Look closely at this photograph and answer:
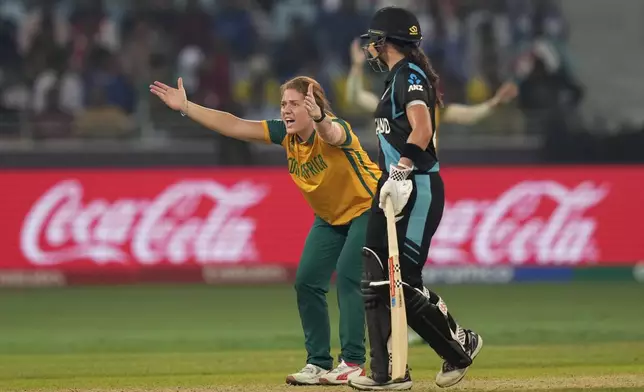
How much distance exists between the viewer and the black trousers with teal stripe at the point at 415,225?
7.23 metres

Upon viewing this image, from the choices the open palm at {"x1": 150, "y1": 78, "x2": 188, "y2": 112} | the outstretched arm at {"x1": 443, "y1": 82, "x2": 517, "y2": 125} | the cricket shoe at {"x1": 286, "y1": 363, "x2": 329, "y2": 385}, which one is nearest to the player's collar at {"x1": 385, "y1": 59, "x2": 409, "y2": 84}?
the open palm at {"x1": 150, "y1": 78, "x2": 188, "y2": 112}

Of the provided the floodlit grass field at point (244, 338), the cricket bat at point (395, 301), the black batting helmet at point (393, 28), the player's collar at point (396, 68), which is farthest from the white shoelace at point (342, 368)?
the black batting helmet at point (393, 28)

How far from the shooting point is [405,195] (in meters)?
7.06

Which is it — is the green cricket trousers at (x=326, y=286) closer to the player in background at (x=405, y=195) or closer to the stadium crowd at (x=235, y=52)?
the player in background at (x=405, y=195)

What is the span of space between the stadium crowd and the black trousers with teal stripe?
38.9 ft

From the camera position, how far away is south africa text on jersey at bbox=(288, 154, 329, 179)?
26.4ft

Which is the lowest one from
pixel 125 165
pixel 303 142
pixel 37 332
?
pixel 37 332

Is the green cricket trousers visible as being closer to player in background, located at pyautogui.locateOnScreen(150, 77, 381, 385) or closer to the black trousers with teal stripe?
player in background, located at pyautogui.locateOnScreen(150, 77, 381, 385)

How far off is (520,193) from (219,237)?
13.2ft

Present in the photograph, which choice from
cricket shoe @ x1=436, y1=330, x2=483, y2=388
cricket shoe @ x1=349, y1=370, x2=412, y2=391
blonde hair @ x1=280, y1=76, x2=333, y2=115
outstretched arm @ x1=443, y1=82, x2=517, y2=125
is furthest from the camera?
outstretched arm @ x1=443, y1=82, x2=517, y2=125

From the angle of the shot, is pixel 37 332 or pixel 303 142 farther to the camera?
pixel 37 332

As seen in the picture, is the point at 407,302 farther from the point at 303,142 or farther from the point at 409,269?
the point at 303,142

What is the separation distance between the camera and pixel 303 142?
317 inches

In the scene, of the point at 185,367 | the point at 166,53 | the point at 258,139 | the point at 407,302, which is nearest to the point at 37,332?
the point at 185,367
